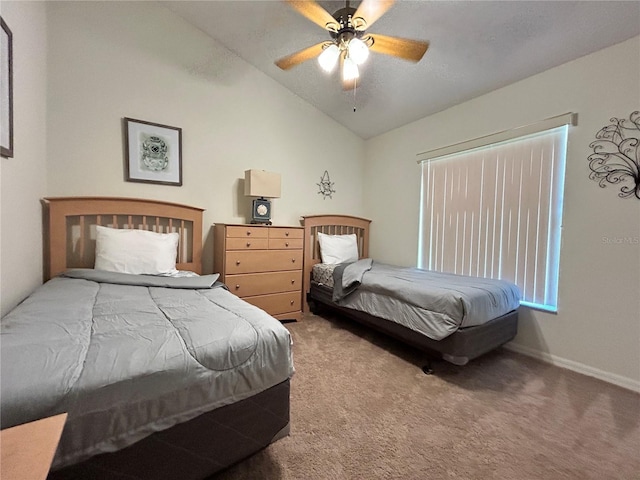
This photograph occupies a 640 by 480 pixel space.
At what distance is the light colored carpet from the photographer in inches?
45.9

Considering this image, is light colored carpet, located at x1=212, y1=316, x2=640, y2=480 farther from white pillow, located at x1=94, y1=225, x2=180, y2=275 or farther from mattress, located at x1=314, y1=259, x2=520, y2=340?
white pillow, located at x1=94, y1=225, x2=180, y2=275

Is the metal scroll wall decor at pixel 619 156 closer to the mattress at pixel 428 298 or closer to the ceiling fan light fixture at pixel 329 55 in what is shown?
the mattress at pixel 428 298

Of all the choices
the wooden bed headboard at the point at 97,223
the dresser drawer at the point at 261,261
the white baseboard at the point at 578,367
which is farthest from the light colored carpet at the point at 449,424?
the wooden bed headboard at the point at 97,223

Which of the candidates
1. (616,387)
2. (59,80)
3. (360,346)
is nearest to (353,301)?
(360,346)

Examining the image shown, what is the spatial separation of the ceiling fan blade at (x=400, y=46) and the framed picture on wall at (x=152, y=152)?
6.41 feet

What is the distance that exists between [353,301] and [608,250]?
189 centimetres

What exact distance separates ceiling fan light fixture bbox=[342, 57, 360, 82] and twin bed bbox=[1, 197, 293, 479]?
1.84 meters

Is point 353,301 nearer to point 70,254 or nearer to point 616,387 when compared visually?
point 616,387

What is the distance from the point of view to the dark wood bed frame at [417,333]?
1.79 m

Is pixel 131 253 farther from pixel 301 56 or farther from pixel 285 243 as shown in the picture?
pixel 301 56

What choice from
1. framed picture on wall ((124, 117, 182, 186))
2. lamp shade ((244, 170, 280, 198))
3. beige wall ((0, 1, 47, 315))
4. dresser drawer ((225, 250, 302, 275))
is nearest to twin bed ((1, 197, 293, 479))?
beige wall ((0, 1, 47, 315))

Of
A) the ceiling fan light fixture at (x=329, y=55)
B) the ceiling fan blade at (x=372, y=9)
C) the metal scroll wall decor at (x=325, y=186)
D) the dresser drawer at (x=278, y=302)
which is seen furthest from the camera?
the metal scroll wall decor at (x=325, y=186)

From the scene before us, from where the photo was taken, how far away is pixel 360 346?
93.3 inches

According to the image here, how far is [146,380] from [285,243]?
2.15 metres
